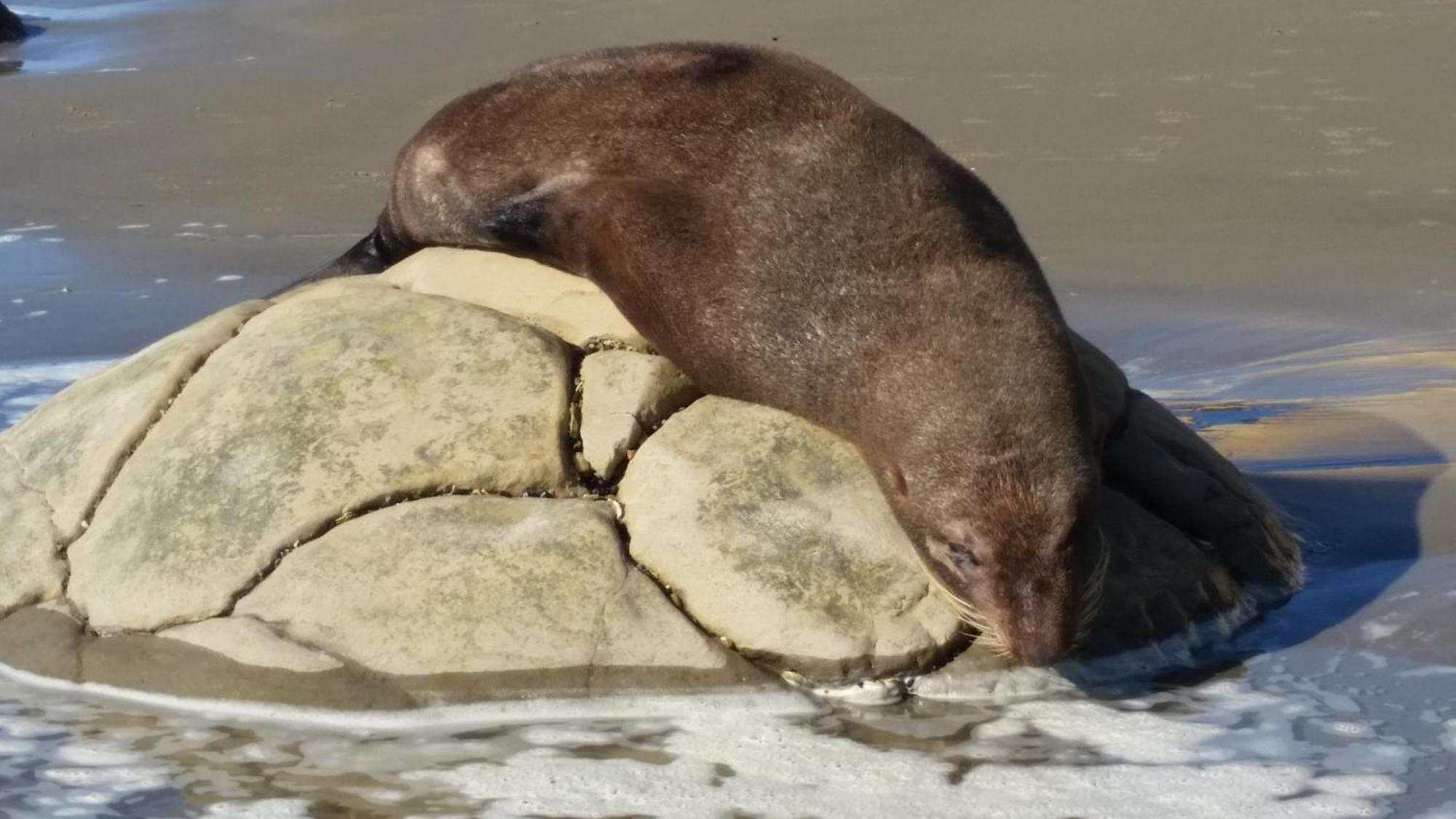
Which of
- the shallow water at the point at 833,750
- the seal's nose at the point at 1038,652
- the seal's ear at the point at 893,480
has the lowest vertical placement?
the shallow water at the point at 833,750

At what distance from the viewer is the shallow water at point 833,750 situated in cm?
401

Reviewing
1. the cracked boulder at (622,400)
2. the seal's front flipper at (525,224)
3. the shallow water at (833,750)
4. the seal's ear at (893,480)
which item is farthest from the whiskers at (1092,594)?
the seal's front flipper at (525,224)

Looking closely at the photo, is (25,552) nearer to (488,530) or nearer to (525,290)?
(488,530)

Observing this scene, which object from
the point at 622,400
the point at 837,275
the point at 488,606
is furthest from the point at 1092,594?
the point at 488,606

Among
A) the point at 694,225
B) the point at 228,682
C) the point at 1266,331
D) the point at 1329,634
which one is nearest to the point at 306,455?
the point at 228,682

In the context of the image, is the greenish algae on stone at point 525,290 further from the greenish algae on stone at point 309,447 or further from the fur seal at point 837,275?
the greenish algae on stone at point 309,447

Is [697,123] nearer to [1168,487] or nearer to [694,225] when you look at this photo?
[694,225]

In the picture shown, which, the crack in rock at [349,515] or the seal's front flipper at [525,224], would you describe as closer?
the crack in rock at [349,515]

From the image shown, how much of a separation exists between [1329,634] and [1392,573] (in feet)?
1.48

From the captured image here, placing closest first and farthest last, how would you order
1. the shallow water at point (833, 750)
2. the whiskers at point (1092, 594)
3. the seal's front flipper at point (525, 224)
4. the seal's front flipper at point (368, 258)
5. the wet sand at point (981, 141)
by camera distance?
the shallow water at point (833, 750) → the whiskers at point (1092, 594) → the seal's front flipper at point (525, 224) → the seal's front flipper at point (368, 258) → the wet sand at point (981, 141)

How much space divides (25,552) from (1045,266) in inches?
201

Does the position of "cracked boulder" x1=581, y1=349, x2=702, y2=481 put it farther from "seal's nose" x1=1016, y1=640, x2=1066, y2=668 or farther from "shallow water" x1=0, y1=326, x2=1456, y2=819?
"seal's nose" x1=1016, y1=640, x2=1066, y2=668

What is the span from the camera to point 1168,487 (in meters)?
5.19

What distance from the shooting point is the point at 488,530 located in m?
4.65
